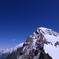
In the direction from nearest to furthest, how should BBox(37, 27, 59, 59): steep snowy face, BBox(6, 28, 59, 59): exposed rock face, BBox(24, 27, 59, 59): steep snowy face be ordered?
BBox(37, 27, 59, 59): steep snowy face, BBox(24, 27, 59, 59): steep snowy face, BBox(6, 28, 59, 59): exposed rock face

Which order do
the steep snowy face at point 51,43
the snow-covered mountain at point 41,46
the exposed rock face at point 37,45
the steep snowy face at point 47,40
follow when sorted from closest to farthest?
1. the snow-covered mountain at point 41,46
2. the steep snowy face at point 51,43
3. the steep snowy face at point 47,40
4. the exposed rock face at point 37,45

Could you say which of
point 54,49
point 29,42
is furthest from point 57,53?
point 29,42

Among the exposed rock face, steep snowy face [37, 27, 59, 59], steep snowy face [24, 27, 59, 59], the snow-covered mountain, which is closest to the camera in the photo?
the snow-covered mountain

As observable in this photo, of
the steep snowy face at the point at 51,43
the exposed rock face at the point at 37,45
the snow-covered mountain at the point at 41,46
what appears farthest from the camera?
the exposed rock face at the point at 37,45

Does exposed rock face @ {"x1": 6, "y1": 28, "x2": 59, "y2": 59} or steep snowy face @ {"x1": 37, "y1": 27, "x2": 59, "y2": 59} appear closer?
steep snowy face @ {"x1": 37, "y1": 27, "x2": 59, "y2": 59}

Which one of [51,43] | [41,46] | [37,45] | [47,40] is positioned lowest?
[41,46]

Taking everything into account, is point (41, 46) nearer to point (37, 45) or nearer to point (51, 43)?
point (37, 45)

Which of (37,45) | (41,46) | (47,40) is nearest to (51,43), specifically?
(47,40)

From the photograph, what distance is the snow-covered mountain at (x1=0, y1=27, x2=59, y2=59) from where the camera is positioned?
11203cm

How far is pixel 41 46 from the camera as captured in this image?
124m

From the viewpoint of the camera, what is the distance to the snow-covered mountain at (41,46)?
368ft

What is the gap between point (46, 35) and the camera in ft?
463

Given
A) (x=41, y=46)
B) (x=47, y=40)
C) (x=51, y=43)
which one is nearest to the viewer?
(x=41, y=46)

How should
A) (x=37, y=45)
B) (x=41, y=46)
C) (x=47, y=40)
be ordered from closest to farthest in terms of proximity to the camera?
(x=41, y=46), (x=37, y=45), (x=47, y=40)
